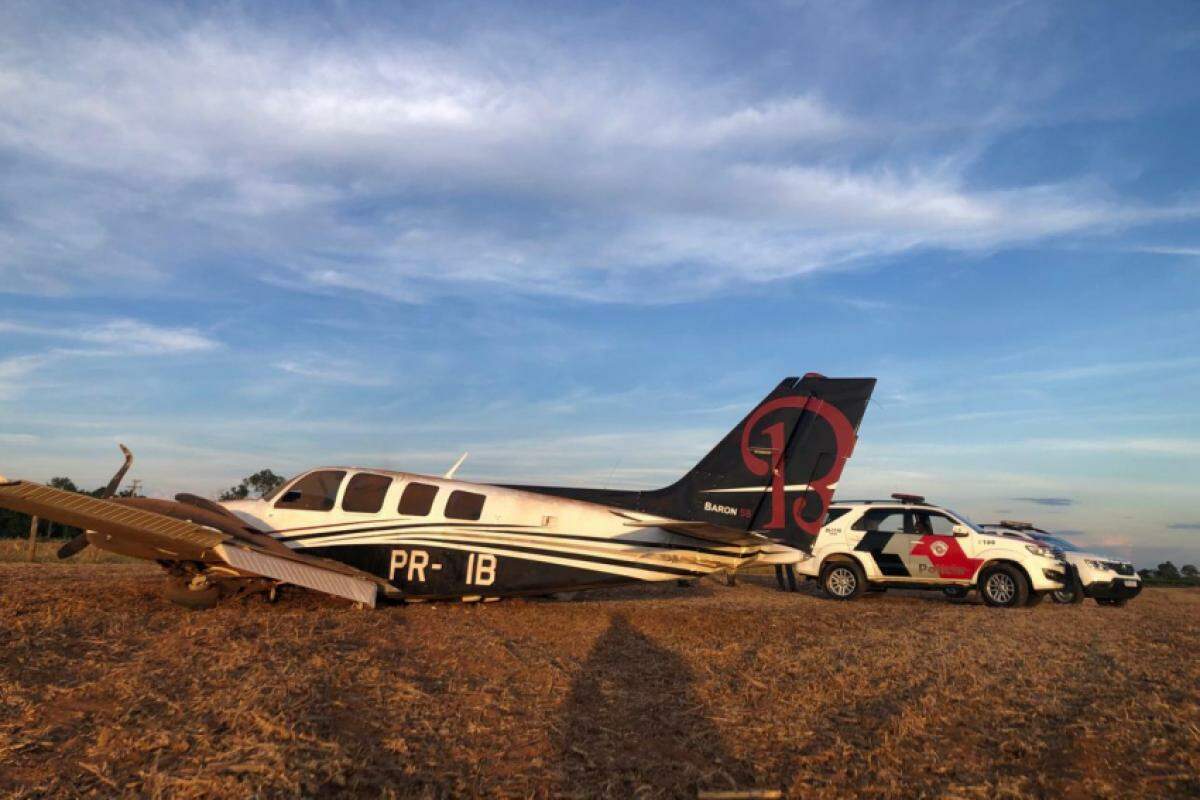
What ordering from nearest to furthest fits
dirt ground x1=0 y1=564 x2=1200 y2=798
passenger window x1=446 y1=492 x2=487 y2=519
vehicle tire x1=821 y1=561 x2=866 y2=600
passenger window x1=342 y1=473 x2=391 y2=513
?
dirt ground x1=0 y1=564 x2=1200 y2=798 < passenger window x1=446 y1=492 x2=487 y2=519 < passenger window x1=342 y1=473 x2=391 y2=513 < vehicle tire x1=821 y1=561 x2=866 y2=600

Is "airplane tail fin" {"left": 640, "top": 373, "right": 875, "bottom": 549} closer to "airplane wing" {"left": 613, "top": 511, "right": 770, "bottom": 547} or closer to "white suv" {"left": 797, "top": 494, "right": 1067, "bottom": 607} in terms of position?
"airplane wing" {"left": 613, "top": 511, "right": 770, "bottom": 547}

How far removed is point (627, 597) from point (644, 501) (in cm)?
384

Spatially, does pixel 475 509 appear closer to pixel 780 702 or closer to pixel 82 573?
pixel 780 702

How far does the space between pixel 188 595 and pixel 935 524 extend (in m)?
13.3

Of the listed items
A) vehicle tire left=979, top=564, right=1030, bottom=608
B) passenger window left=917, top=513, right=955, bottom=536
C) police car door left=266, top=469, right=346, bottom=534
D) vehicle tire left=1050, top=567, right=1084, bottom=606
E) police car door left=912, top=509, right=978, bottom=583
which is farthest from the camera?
passenger window left=917, top=513, right=955, bottom=536

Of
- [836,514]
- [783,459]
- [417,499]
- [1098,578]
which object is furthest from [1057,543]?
[417,499]

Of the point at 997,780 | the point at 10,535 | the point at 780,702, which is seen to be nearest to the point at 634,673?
the point at 780,702

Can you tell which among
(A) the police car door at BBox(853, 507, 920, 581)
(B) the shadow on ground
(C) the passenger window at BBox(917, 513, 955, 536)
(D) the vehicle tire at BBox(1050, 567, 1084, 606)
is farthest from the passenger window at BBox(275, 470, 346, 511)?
(D) the vehicle tire at BBox(1050, 567, 1084, 606)

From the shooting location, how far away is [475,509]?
10.8m

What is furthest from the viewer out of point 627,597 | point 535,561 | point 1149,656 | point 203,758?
point 627,597

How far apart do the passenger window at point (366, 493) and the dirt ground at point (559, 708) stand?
150 centimetres

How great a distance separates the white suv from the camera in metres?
15.5

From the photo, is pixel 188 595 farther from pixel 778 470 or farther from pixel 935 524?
pixel 935 524

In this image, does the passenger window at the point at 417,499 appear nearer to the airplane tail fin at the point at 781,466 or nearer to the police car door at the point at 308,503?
the police car door at the point at 308,503
